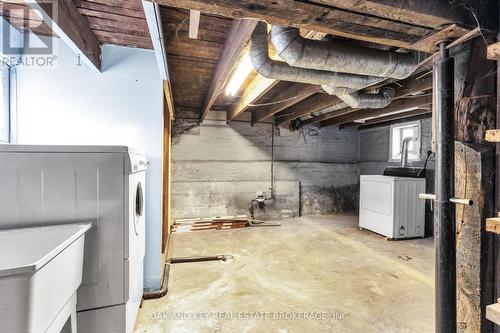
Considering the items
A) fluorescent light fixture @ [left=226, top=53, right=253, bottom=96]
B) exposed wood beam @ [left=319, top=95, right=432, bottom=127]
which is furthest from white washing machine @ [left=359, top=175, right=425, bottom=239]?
fluorescent light fixture @ [left=226, top=53, right=253, bottom=96]

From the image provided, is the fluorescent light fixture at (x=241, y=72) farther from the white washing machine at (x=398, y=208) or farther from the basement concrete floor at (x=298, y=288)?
the white washing machine at (x=398, y=208)

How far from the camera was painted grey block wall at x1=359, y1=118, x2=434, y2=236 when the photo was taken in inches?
177

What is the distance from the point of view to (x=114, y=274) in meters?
1.42

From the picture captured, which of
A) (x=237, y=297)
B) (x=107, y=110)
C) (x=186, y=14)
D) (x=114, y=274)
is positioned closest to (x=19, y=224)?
(x=114, y=274)

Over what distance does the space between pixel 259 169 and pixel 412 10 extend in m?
4.53

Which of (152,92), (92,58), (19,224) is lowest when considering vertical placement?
(19,224)

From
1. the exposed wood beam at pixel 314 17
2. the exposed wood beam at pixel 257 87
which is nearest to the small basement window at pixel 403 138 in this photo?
the exposed wood beam at pixel 257 87

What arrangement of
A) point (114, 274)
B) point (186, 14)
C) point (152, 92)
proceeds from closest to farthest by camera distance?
1. point (114, 274)
2. point (186, 14)
3. point (152, 92)

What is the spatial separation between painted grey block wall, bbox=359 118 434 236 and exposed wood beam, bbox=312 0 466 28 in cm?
431

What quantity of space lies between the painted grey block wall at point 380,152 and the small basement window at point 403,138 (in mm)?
82

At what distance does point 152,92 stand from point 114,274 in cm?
157

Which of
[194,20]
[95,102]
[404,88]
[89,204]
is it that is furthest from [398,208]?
[95,102]

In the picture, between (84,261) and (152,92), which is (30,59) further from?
(84,261)

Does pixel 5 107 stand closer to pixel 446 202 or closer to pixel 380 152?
pixel 446 202
